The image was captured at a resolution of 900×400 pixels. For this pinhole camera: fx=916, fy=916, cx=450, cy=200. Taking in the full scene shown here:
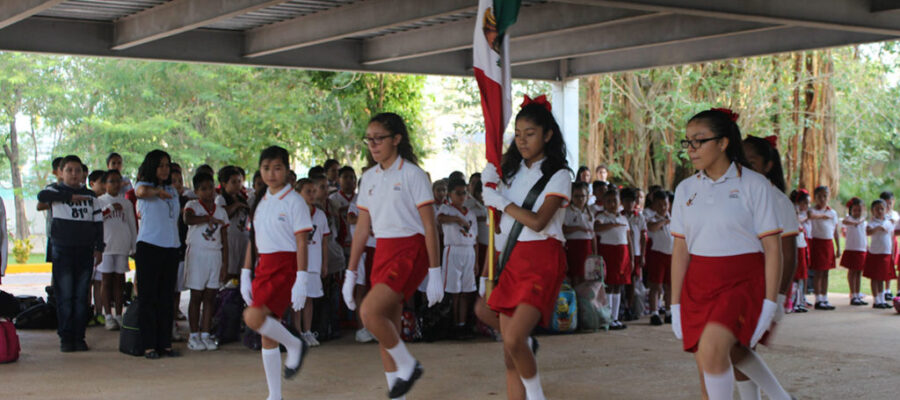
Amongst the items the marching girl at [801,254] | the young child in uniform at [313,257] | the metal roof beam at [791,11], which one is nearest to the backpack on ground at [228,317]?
the young child in uniform at [313,257]

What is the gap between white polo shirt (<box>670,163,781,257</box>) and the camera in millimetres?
4574

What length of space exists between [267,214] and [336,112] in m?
20.1


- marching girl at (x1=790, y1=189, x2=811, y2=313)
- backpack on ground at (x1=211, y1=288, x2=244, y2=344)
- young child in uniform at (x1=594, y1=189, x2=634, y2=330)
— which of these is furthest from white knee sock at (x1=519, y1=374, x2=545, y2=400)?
marching girl at (x1=790, y1=189, x2=811, y2=313)

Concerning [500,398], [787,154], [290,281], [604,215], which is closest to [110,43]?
[604,215]

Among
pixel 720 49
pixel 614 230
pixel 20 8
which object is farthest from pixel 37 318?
pixel 720 49

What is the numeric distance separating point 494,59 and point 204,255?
4345mm

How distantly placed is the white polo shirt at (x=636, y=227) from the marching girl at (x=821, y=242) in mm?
3149

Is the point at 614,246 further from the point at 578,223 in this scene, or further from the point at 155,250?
the point at 155,250

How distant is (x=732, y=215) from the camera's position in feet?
15.1

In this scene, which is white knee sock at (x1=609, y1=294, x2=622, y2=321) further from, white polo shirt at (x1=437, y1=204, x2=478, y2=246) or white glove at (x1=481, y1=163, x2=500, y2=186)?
white glove at (x1=481, y1=163, x2=500, y2=186)

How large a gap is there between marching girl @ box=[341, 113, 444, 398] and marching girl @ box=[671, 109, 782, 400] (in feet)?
6.03

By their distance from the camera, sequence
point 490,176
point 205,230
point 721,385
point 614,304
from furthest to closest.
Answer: point 614,304
point 205,230
point 490,176
point 721,385

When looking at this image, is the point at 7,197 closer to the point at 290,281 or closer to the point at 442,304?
the point at 442,304

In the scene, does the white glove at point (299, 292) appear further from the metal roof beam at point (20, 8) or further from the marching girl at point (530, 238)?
the metal roof beam at point (20, 8)
